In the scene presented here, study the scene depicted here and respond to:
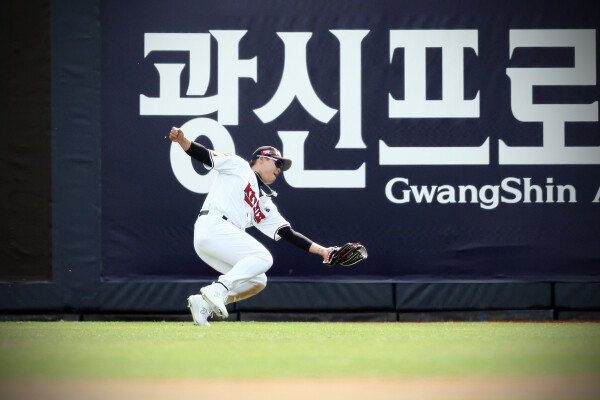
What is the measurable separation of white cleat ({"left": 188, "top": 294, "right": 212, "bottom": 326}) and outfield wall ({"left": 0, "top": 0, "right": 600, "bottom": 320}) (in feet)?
4.78

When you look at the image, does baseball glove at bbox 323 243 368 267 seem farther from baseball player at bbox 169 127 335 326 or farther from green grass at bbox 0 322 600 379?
green grass at bbox 0 322 600 379

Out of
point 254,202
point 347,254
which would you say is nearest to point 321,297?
point 347,254

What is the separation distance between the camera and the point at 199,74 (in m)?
8.95

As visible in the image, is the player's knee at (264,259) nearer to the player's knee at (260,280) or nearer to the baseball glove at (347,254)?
the player's knee at (260,280)

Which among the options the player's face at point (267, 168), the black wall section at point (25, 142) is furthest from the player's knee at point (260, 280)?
the black wall section at point (25, 142)

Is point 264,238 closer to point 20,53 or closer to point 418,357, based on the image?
point 20,53

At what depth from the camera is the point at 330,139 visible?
894 cm

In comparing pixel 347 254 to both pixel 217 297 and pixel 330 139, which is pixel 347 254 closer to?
pixel 217 297

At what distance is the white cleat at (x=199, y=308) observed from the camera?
7.29 metres

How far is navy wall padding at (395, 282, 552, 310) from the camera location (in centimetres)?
885

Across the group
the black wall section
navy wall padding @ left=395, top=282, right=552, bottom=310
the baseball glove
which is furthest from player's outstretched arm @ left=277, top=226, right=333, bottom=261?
the black wall section

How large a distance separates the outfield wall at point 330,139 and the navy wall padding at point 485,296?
71 millimetres

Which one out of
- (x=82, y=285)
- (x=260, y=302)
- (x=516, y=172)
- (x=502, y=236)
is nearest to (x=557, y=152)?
(x=516, y=172)

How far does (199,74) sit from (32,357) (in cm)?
416
